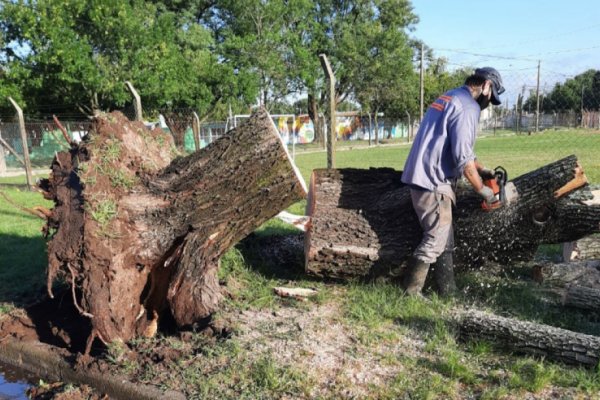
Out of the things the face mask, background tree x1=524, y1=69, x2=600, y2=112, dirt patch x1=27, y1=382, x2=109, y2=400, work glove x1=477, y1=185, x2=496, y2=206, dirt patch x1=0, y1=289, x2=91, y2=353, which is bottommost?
dirt patch x1=27, y1=382, x2=109, y2=400

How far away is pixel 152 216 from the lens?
356 centimetres

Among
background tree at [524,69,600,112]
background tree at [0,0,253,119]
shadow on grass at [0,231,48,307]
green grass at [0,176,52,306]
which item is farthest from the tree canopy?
shadow on grass at [0,231,48,307]

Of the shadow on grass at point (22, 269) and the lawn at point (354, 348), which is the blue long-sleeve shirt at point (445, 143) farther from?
the shadow on grass at point (22, 269)

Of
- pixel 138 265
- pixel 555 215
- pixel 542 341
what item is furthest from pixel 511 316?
pixel 138 265

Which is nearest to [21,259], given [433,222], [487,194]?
Answer: [433,222]

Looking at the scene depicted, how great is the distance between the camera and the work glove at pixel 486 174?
12.9 ft

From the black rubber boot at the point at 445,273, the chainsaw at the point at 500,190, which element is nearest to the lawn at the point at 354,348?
the black rubber boot at the point at 445,273

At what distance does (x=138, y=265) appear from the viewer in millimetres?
3520

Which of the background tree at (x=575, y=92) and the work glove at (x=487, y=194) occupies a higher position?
the background tree at (x=575, y=92)

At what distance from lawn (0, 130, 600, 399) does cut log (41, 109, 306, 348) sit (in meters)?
0.29

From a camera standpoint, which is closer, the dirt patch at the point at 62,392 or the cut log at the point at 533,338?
the cut log at the point at 533,338

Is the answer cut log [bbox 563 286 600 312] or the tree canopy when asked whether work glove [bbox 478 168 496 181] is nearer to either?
cut log [bbox 563 286 600 312]

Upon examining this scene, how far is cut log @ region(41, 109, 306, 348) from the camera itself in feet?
10.9

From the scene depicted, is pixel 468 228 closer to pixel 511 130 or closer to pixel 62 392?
pixel 62 392
